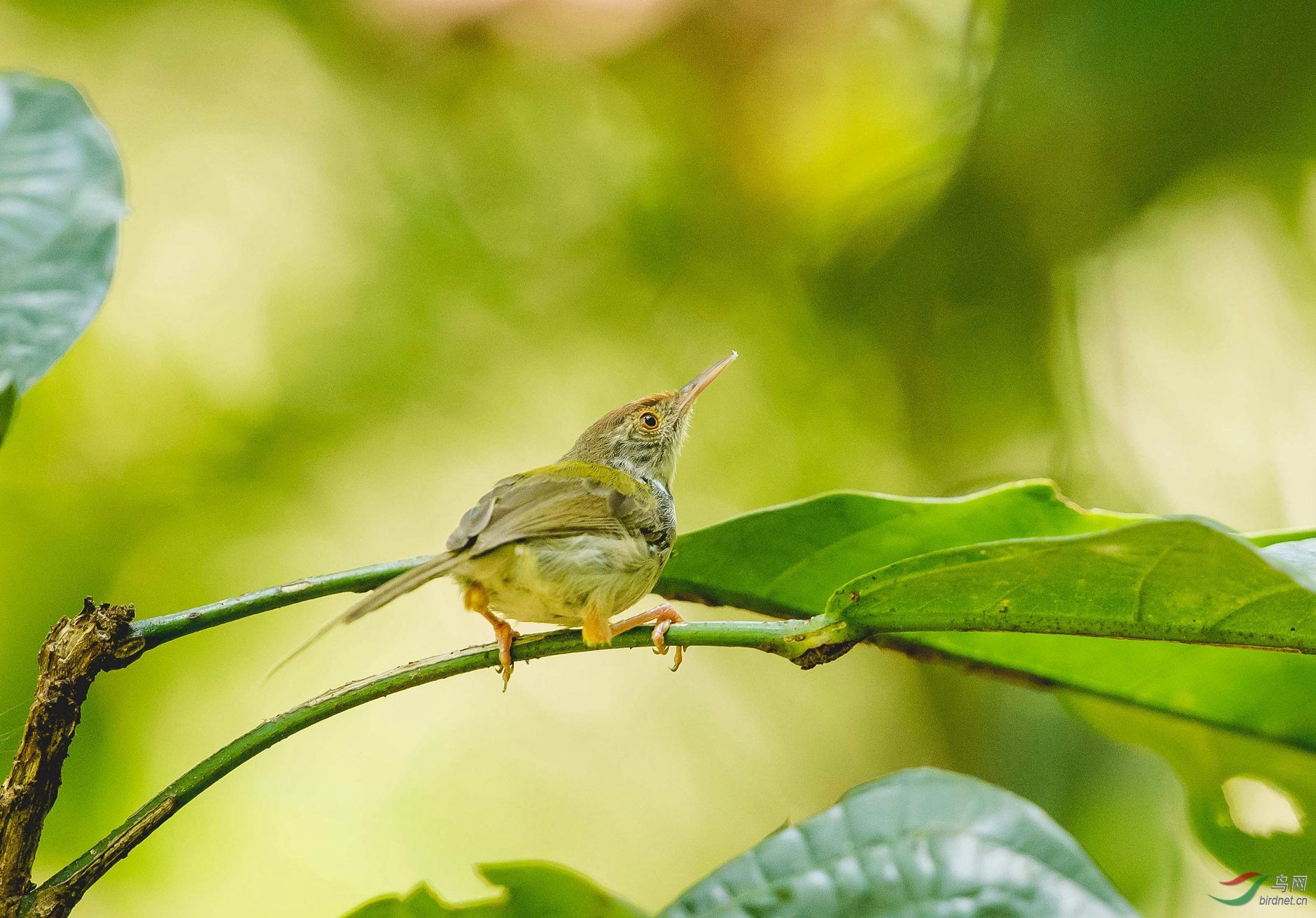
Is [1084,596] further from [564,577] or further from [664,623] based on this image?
[564,577]

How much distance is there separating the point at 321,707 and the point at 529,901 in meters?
0.46

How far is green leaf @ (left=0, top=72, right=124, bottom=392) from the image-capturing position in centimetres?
174

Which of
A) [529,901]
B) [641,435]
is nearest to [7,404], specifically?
[529,901]

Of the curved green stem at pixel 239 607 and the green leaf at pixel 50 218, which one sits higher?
the green leaf at pixel 50 218

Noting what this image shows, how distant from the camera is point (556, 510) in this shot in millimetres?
2432

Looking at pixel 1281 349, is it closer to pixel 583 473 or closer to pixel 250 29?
pixel 583 473

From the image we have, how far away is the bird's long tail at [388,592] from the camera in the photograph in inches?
53.9

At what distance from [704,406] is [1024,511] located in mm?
3353

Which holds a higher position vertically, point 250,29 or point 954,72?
point 250,29

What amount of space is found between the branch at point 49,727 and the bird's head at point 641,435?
1.93 m

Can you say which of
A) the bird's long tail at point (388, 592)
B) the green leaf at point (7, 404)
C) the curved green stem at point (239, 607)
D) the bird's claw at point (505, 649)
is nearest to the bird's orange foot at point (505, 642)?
the bird's claw at point (505, 649)

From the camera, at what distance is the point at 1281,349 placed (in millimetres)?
4164

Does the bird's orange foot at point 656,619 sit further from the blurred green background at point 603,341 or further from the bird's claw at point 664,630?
the blurred green background at point 603,341

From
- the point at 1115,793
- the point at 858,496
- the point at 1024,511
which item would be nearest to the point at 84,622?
the point at 858,496
